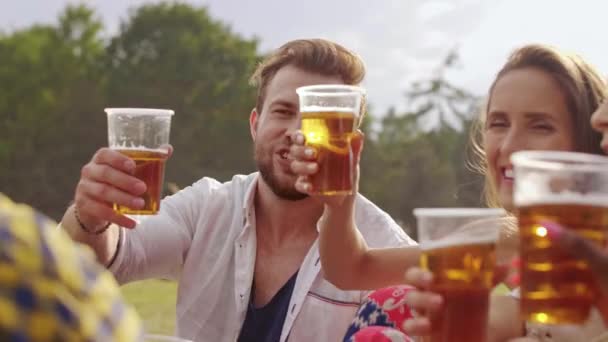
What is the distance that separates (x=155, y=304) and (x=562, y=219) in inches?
625

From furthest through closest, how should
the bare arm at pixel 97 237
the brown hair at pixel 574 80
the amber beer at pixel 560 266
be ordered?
the bare arm at pixel 97 237, the brown hair at pixel 574 80, the amber beer at pixel 560 266

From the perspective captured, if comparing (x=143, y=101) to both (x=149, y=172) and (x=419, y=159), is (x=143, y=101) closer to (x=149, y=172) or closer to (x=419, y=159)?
(x=419, y=159)

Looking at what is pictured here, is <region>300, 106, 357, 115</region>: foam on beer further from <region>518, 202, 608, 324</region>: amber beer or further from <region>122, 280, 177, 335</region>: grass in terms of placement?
<region>122, 280, 177, 335</region>: grass

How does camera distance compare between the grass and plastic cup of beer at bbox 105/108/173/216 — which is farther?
the grass

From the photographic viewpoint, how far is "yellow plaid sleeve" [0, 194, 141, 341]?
3.65 ft

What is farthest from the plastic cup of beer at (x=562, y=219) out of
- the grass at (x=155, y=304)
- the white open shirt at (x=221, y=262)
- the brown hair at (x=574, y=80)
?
the grass at (x=155, y=304)

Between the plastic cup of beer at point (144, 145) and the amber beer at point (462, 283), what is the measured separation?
1462 mm

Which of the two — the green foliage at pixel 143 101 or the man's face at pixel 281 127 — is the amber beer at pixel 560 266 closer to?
the man's face at pixel 281 127

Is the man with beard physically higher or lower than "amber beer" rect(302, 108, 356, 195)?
lower

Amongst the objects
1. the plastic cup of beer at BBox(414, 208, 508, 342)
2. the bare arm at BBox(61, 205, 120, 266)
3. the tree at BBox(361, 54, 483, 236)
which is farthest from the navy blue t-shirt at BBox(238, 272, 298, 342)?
the tree at BBox(361, 54, 483, 236)

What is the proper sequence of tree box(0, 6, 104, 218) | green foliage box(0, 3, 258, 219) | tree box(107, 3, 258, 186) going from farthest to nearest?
tree box(107, 3, 258, 186) < green foliage box(0, 3, 258, 219) < tree box(0, 6, 104, 218)

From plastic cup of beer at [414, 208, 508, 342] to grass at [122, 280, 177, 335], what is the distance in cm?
874

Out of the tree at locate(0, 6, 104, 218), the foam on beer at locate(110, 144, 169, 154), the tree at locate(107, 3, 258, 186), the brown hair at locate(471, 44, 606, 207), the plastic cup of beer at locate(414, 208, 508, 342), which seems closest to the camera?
the plastic cup of beer at locate(414, 208, 508, 342)

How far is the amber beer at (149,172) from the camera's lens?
3402mm
